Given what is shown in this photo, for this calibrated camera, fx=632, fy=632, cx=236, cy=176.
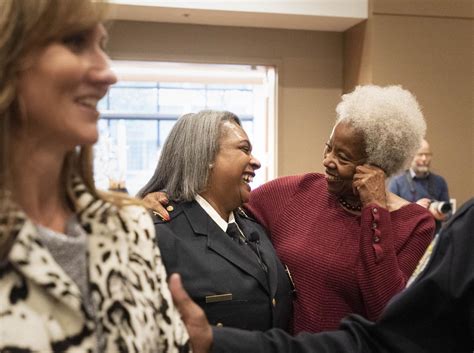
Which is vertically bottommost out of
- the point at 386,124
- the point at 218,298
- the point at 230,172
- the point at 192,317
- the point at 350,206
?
the point at 218,298

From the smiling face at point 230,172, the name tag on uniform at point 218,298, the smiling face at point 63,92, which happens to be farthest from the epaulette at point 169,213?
the smiling face at point 63,92

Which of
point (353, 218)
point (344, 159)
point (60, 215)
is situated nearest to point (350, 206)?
point (353, 218)

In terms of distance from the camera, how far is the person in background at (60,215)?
100 cm

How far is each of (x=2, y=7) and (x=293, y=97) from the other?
6027 mm

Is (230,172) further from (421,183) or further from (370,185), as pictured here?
(421,183)

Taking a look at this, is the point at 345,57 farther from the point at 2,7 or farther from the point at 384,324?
the point at 2,7

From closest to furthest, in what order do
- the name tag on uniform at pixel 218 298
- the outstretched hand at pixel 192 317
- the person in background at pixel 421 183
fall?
the outstretched hand at pixel 192 317 < the name tag on uniform at pixel 218 298 < the person in background at pixel 421 183

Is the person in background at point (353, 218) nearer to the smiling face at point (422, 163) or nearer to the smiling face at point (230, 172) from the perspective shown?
the smiling face at point (230, 172)

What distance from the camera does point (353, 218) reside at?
233 cm

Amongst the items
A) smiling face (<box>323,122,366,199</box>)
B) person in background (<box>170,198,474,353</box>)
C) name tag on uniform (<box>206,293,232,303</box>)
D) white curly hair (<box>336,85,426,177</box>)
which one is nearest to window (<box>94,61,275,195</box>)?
white curly hair (<box>336,85,426,177</box>)

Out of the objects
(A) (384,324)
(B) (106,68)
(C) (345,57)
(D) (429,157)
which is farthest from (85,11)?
(C) (345,57)

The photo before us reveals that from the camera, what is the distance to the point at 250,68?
22.9 ft

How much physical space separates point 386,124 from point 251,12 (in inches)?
159

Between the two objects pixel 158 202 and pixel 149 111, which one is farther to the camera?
pixel 149 111
